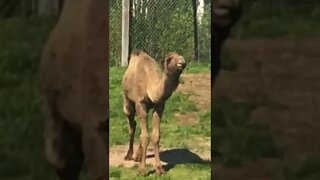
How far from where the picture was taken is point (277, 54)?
2.20 metres

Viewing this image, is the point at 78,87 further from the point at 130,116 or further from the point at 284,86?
the point at 130,116

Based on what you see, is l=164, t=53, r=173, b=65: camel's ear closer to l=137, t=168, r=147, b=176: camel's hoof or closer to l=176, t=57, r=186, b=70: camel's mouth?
l=176, t=57, r=186, b=70: camel's mouth

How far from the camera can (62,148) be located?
2.35 meters

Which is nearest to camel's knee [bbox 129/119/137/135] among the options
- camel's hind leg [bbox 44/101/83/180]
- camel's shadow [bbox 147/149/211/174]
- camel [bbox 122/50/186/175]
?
camel [bbox 122/50/186/175]

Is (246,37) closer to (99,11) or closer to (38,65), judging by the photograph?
(99,11)

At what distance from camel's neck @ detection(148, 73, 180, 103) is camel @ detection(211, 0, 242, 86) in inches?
38.2

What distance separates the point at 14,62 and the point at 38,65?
A: 96mm

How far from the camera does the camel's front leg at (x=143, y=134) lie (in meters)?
3.01

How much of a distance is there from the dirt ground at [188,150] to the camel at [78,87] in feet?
2.35

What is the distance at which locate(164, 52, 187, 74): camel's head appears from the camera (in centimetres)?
310

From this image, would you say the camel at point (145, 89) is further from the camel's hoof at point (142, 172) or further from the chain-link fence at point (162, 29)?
the chain-link fence at point (162, 29)

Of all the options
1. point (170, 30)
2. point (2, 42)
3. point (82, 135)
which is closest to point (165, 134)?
point (170, 30)

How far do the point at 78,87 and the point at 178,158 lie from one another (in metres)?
0.94

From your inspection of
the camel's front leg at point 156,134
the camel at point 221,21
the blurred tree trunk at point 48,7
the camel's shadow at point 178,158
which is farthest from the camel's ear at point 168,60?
the blurred tree trunk at point 48,7
